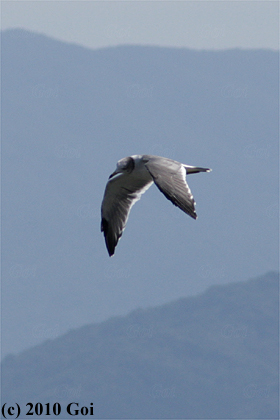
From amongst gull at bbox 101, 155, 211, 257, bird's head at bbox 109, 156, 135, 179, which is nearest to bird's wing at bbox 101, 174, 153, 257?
gull at bbox 101, 155, 211, 257

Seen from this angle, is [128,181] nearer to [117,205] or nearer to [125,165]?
[117,205]

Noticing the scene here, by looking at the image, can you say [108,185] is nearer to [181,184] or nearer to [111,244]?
[111,244]

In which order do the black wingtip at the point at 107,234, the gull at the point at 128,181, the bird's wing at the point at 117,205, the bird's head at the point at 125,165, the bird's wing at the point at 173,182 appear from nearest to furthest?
the bird's wing at the point at 173,182
the gull at the point at 128,181
the bird's head at the point at 125,165
the black wingtip at the point at 107,234
the bird's wing at the point at 117,205

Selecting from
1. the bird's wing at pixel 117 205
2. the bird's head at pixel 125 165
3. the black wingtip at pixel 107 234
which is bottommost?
the black wingtip at pixel 107 234

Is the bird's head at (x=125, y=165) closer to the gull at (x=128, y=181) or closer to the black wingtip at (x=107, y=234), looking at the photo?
the gull at (x=128, y=181)

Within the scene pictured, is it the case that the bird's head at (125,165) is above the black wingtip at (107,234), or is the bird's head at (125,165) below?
above

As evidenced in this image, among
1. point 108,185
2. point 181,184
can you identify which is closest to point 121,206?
point 108,185

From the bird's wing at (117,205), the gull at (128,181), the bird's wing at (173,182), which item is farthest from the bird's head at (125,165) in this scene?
the bird's wing at (117,205)

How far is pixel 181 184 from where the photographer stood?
12.9 meters

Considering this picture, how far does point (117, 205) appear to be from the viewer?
1708cm

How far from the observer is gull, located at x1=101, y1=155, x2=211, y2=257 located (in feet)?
45.1

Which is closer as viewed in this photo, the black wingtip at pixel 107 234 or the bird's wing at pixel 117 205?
the black wingtip at pixel 107 234

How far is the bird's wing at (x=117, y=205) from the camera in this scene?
16906mm

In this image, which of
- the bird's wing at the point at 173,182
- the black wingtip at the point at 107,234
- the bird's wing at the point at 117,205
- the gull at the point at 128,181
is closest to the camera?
the bird's wing at the point at 173,182
